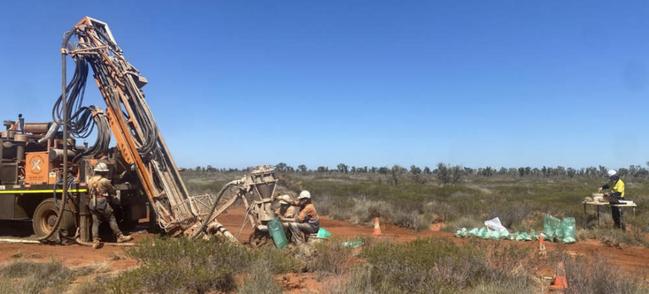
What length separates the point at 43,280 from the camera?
23.5 feet

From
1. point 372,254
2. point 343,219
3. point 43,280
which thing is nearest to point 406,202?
point 343,219

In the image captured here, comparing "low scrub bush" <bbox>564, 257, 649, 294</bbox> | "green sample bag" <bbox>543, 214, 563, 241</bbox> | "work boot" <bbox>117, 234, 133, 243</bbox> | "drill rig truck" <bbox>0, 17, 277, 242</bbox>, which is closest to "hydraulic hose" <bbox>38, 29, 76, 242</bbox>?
"drill rig truck" <bbox>0, 17, 277, 242</bbox>

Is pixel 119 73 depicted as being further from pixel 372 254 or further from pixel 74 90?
pixel 372 254

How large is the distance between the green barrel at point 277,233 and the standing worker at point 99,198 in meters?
4.07

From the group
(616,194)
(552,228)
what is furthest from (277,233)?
(616,194)

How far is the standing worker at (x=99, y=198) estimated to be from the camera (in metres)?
11.1

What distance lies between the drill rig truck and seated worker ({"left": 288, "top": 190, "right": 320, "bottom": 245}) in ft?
6.83

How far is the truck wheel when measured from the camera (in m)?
12.0

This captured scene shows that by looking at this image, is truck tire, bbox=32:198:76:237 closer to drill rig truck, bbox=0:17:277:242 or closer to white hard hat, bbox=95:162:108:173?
drill rig truck, bbox=0:17:277:242

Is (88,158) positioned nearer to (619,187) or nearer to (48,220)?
(48,220)

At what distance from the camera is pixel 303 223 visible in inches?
382

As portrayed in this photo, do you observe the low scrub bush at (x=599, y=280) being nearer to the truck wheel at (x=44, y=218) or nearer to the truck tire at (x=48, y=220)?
the truck tire at (x=48, y=220)

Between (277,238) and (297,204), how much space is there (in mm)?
972

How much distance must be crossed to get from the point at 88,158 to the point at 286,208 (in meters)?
5.15
